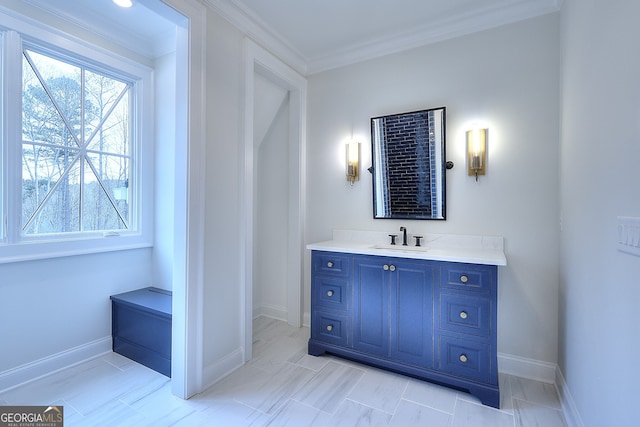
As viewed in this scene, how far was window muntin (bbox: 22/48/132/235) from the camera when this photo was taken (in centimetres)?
216

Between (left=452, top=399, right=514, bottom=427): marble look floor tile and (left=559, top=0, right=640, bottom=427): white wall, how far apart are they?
1.27 feet

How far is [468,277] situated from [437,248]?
1.64 ft

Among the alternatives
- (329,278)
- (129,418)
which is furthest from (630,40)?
(129,418)

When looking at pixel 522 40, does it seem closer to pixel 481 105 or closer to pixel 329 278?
pixel 481 105

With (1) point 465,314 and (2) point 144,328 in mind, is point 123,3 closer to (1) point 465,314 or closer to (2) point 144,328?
(2) point 144,328

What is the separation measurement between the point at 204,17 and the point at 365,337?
2.63 meters

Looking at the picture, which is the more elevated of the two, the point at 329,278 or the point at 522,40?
the point at 522,40

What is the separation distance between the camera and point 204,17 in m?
1.97

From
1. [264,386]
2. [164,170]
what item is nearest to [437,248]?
[264,386]

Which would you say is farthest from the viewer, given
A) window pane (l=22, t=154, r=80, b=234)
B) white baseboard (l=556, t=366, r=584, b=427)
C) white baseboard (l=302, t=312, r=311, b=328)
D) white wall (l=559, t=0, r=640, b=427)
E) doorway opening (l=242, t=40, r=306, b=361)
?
white baseboard (l=302, t=312, r=311, b=328)

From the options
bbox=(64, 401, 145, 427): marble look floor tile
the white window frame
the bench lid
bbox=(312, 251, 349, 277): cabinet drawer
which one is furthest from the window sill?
bbox=(312, 251, 349, 277): cabinet drawer

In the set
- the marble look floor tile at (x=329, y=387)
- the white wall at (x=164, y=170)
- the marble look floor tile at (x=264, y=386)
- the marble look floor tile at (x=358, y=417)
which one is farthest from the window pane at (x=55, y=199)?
the marble look floor tile at (x=358, y=417)

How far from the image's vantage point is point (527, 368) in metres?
2.13

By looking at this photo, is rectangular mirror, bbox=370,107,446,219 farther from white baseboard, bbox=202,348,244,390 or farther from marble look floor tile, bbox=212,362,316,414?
white baseboard, bbox=202,348,244,390
